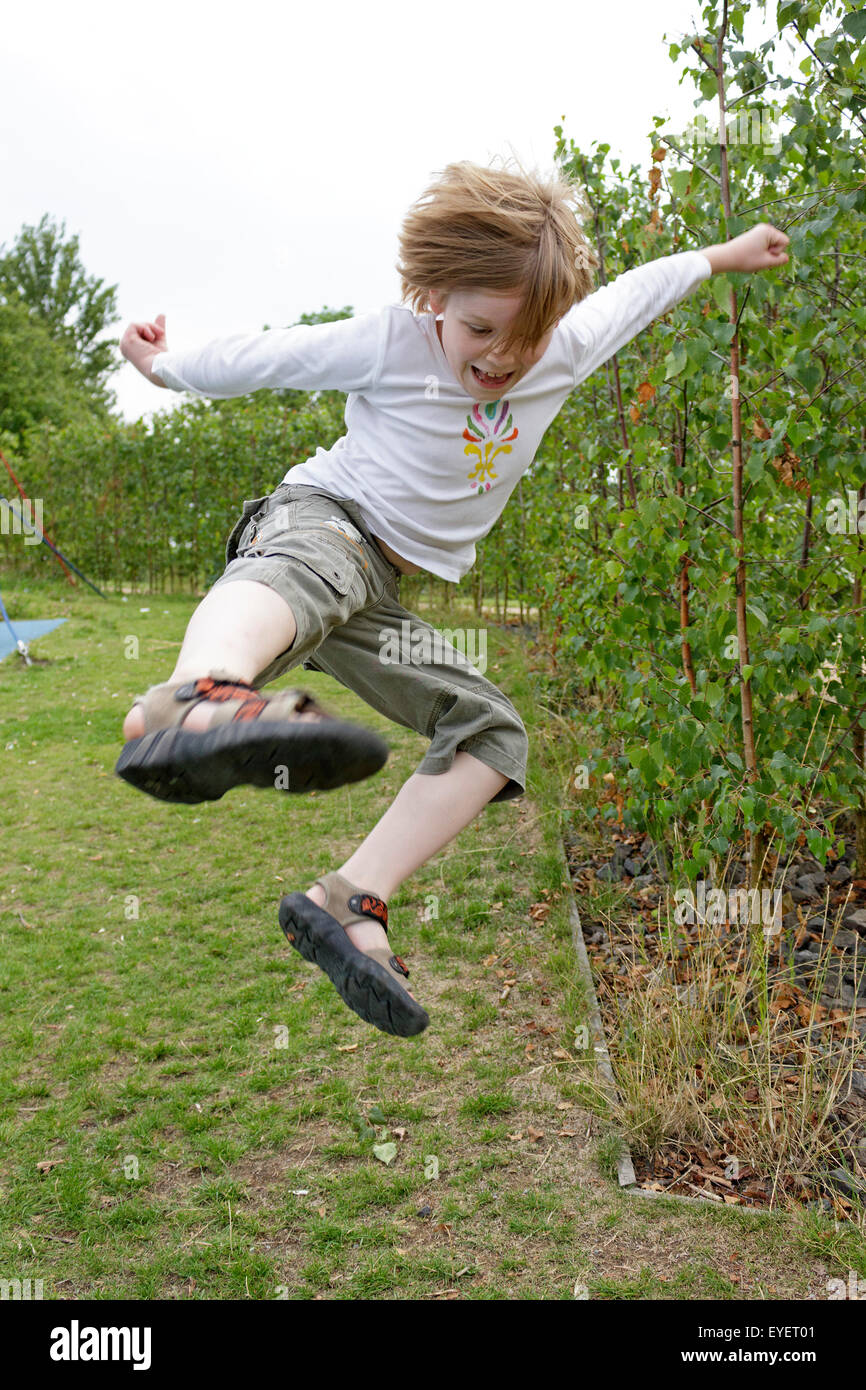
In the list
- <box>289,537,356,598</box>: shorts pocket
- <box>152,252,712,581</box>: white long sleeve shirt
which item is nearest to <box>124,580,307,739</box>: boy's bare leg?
<box>289,537,356,598</box>: shorts pocket

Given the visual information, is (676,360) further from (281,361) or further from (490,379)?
(281,361)

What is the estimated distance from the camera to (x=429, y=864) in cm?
546

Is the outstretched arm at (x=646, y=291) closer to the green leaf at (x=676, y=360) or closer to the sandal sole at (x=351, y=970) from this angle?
the green leaf at (x=676, y=360)

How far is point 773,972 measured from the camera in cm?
366

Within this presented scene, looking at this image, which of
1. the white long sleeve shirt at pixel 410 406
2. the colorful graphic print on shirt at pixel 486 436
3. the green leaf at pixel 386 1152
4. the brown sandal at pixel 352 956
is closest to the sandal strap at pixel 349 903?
the brown sandal at pixel 352 956

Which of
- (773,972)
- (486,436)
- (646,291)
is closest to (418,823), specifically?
(486,436)

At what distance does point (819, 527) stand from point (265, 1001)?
8.95ft

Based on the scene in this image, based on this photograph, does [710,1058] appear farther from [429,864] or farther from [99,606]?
[99,606]

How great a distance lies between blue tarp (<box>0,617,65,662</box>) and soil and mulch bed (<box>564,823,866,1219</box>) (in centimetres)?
705

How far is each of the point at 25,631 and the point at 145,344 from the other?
9.21 metres

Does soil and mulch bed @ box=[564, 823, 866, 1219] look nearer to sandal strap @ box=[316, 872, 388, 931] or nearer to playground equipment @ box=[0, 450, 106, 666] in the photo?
sandal strap @ box=[316, 872, 388, 931]

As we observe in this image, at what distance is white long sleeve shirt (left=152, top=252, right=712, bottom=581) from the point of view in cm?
221
